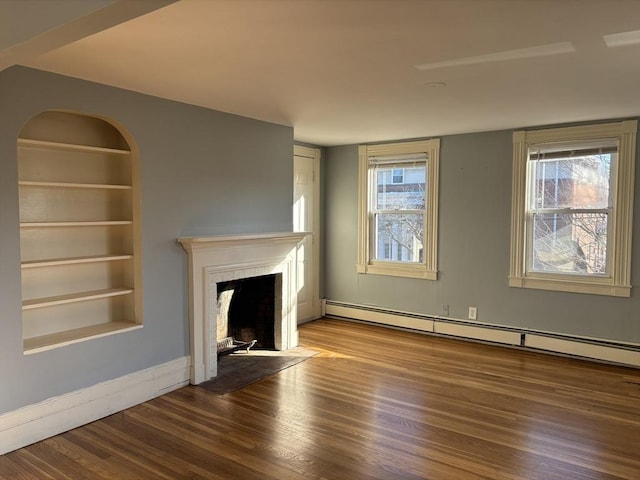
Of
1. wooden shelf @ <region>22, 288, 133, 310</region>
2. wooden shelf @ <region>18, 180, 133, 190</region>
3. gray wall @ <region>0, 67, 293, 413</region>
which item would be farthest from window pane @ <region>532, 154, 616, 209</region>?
wooden shelf @ <region>22, 288, 133, 310</region>

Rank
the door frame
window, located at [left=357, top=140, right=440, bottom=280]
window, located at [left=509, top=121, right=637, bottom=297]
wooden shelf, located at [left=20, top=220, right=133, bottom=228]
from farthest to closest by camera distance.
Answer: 1. the door frame
2. window, located at [left=357, top=140, right=440, bottom=280]
3. window, located at [left=509, top=121, right=637, bottom=297]
4. wooden shelf, located at [left=20, top=220, right=133, bottom=228]

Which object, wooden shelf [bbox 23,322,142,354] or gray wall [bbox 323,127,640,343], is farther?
gray wall [bbox 323,127,640,343]

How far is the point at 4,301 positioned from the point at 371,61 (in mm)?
2515

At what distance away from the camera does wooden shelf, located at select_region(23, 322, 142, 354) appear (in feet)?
9.91

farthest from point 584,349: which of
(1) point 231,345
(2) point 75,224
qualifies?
(2) point 75,224

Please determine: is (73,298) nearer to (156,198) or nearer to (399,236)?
(156,198)

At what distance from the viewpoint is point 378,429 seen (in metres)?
3.13

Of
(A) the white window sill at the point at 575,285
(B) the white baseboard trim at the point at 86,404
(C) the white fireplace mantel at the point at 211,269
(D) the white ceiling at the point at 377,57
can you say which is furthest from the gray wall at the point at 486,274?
(B) the white baseboard trim at the point at 86,404

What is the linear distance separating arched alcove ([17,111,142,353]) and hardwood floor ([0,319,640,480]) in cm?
73

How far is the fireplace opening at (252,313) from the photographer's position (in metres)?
4.70

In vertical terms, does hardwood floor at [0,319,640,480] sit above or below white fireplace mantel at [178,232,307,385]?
below

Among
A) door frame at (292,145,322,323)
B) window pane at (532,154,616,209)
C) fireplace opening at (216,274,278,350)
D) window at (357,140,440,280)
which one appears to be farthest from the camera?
door frame at (292,145,322,323)

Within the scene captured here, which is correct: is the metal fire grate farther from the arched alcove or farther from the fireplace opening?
the arched alcove

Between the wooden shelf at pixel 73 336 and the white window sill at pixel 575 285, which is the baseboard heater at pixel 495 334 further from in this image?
the wooden shelf at pixel 73 336
